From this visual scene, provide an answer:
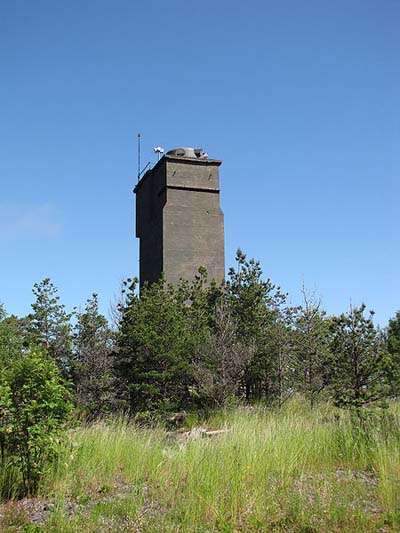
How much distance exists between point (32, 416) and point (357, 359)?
7884mm

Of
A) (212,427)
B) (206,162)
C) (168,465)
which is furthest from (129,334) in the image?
(206,162)

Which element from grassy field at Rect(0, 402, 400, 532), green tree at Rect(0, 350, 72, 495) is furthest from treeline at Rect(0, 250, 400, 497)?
green tree at Rect(0, 350, 72, 495)

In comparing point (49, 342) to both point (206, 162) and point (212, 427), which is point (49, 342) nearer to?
point (212, 427)

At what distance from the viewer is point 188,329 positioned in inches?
670

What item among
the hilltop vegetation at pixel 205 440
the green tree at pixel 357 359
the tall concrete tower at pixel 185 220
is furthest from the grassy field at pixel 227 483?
the tall concrete tower at pixel 185 220

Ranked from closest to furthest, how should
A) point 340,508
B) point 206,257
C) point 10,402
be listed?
point 340,508
point 10,402
point 206,257

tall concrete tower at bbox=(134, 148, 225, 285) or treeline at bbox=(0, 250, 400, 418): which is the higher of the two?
tall concrete tower at bbox=(134, 148, 225, 285)

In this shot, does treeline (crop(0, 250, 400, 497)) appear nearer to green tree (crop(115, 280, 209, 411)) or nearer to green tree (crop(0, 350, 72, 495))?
green tree (crop(115, 280, 209, 411))

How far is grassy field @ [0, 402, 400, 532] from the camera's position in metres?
5.90

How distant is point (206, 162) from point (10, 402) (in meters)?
21.1

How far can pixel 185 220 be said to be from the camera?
25.8 m

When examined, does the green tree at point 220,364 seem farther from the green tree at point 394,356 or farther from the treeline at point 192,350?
the green tree at point 394,356

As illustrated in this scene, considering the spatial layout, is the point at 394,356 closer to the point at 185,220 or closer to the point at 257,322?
the point at 257,322

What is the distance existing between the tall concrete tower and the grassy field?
53.0ft
